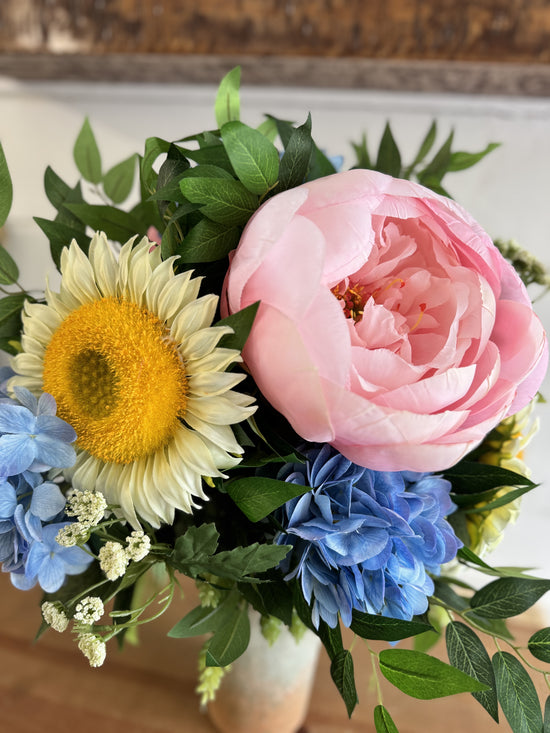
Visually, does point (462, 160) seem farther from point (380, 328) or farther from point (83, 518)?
point (83, 518)

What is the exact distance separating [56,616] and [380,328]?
169 mm

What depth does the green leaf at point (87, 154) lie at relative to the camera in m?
0.37

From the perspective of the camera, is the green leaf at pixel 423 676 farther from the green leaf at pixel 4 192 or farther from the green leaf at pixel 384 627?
the green leaf at pixel 4 192

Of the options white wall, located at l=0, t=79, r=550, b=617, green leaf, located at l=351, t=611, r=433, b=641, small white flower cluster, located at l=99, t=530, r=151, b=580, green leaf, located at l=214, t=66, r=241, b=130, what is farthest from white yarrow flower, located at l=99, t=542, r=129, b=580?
white wall, located at l=0, t=79, r=550, b=617

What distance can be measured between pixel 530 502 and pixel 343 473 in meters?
0.41

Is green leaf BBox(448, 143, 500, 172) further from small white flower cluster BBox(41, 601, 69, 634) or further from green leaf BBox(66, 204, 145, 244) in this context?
small white flower cluster BBox(41, 601, 69, 634)

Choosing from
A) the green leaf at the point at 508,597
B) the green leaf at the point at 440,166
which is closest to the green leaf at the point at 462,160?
the green leaf at the point at 440,166

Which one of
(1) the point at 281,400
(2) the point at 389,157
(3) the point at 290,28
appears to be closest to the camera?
(1) the point at 281,400

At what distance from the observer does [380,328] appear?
9.5 inches

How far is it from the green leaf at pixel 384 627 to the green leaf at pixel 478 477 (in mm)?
75

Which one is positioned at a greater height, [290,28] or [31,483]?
[290,28]

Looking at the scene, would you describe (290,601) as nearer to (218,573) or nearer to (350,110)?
(218,573)

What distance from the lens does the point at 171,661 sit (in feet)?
1.61

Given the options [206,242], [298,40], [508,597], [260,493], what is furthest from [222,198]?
[298,40]
